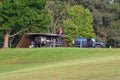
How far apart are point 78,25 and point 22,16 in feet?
54.4

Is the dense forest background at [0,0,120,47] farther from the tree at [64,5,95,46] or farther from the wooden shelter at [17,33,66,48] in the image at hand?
the wooden shelter at [17,33,66,48]

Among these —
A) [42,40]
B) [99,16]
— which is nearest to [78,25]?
[99,16]

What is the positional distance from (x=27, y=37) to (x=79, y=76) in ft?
129

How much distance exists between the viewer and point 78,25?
7612 cm

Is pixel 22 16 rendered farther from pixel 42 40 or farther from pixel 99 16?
pixel 99 16

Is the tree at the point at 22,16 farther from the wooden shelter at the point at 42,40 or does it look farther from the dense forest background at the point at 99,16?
the dense forest background at the point at 99,16

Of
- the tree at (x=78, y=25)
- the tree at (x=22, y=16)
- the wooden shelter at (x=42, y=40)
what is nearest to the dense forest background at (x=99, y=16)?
the tree at (x=78, y=25)

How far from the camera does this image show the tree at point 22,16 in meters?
60.9

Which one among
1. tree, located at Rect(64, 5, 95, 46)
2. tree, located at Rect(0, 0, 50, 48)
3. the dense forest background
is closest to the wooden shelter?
tree, located at Rect(0, 0, 50, 48)

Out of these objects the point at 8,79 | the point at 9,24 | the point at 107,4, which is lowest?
the point at 8,79

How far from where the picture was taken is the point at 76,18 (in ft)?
255

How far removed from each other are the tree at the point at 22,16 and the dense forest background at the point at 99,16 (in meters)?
23.9

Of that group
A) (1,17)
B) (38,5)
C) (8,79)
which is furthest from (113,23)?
(8,79)

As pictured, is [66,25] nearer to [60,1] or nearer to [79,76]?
[60,1]
